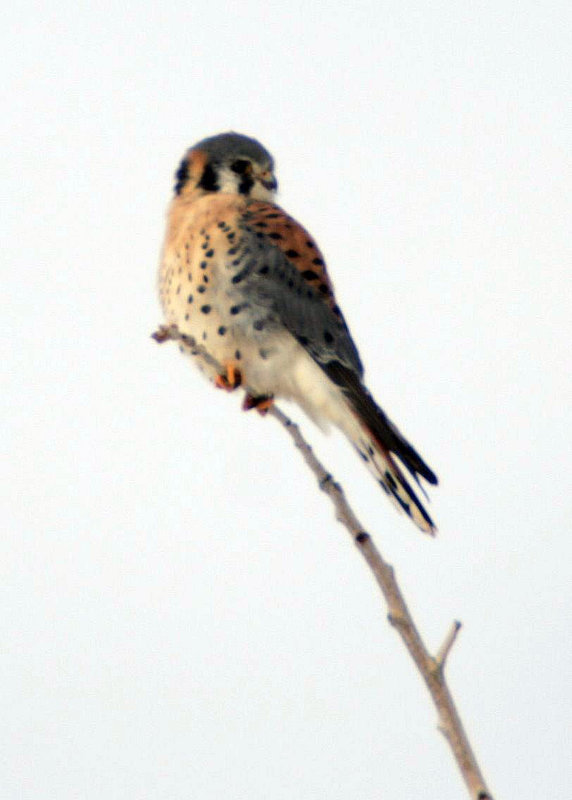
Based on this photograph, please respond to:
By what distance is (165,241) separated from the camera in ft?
18.5

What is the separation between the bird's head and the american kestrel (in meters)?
0.26

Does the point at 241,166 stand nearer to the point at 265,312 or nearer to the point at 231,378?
the point at 265,312

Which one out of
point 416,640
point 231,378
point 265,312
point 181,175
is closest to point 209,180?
point 181,175

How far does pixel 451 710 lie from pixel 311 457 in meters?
0.99

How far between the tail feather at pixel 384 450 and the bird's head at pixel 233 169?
1.11 m

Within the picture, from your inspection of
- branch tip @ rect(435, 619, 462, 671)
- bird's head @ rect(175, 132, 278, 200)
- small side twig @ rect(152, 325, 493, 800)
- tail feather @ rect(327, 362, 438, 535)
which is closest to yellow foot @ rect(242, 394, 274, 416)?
tail feather @ rect(327, 362, 438, 535)

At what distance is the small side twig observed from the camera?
2219 mm

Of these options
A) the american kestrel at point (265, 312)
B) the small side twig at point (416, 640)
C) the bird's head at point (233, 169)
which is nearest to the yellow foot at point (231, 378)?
the american kestrel at point (265, 312)

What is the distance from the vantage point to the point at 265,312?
17.0ft

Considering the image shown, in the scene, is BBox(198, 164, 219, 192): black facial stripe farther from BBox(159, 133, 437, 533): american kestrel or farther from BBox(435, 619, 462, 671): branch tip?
BBox(435, 619, 462, 671): branch tip

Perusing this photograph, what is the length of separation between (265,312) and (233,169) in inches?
38.8

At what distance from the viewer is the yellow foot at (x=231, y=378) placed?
5.08 metres

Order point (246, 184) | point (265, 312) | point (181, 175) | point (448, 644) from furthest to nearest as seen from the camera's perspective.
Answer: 1. point (181, 175)
2. point (246, 184)
3. point (265, 312)
4. point (448, 644)

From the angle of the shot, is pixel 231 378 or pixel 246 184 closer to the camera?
pixel 231 378
